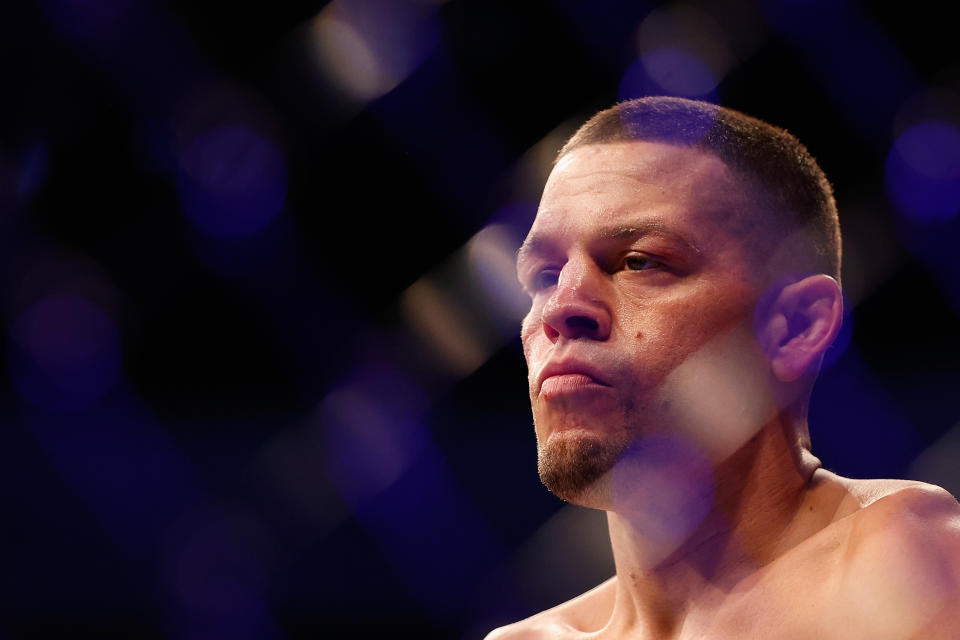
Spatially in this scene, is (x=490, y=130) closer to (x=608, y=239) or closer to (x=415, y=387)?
(x=415, y=387)

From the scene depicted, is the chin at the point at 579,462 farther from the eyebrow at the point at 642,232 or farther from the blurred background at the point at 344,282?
the blurred background at the point at 344,282

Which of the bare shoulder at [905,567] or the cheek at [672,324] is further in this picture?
the cheek at [672,324]

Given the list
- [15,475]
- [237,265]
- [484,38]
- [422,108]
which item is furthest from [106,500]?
[484,38]

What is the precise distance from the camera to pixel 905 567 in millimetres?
800

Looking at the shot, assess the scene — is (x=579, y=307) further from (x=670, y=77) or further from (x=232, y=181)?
(x=232, y=181)

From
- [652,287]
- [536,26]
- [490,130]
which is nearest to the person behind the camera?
[652,287]

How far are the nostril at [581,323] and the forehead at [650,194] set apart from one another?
0.33ft

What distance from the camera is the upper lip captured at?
91cm

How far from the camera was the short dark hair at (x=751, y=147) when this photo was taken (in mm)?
1016

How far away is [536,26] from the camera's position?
1.49m

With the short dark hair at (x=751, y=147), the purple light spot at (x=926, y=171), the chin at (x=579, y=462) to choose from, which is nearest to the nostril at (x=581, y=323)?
the chin at (x=579, y=462)

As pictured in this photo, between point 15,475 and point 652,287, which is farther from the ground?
point 15,475

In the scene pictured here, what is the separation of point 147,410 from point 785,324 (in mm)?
1519

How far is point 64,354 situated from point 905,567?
5.59ft
